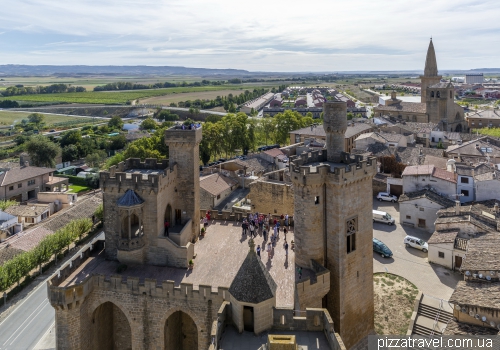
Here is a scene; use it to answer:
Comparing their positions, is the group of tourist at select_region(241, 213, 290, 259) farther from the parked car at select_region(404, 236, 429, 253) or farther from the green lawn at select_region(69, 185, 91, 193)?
the green lawn at select_region(69, 185, 91, 193)

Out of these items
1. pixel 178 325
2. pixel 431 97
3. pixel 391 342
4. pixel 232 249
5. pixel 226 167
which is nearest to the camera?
pixel 391 342

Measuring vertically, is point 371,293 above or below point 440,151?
below

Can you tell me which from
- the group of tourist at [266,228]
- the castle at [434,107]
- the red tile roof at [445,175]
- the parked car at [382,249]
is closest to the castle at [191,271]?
the group of tourist at [266,228]

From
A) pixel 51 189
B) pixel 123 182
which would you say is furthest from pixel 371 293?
pixel 51 189

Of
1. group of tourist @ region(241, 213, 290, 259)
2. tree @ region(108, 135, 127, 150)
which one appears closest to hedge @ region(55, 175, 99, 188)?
tree @ region(108, 135, 127, 150)

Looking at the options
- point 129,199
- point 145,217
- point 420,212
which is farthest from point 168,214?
point 420,212

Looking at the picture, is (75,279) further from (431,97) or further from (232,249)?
(431,97)
